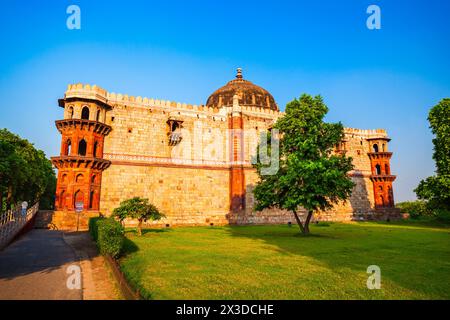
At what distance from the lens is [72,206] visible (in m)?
25.1

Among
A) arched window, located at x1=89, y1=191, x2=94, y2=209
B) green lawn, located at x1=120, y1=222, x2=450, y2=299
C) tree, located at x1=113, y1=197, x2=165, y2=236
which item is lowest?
green lawn, located at x1=120, y1=222, x2=450, y2=299

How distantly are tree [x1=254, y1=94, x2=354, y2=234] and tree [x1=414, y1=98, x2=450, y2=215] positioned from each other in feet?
36.4

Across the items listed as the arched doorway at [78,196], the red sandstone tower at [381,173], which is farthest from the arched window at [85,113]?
the red sandstone tower at [381,173]

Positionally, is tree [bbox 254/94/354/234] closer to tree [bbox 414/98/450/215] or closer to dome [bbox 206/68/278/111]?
tree [bbox 414/98/450/215]

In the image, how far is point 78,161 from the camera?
2550cm

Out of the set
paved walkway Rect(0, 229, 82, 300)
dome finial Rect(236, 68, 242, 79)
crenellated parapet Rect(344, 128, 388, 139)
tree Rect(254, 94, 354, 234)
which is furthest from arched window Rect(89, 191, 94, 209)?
crenellated parapet Rect(344, 128, 388, 139)

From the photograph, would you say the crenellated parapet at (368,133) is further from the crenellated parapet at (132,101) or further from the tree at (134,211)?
the tree at (134,211)

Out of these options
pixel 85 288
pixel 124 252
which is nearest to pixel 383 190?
pixel 124 252

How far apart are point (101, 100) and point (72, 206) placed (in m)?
10.6

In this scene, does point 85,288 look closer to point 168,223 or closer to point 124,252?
point 124,252

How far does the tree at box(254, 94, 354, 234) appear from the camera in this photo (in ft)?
60.6

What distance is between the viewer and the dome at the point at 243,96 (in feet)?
135

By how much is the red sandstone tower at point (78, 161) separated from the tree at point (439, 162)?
30.6 meters
